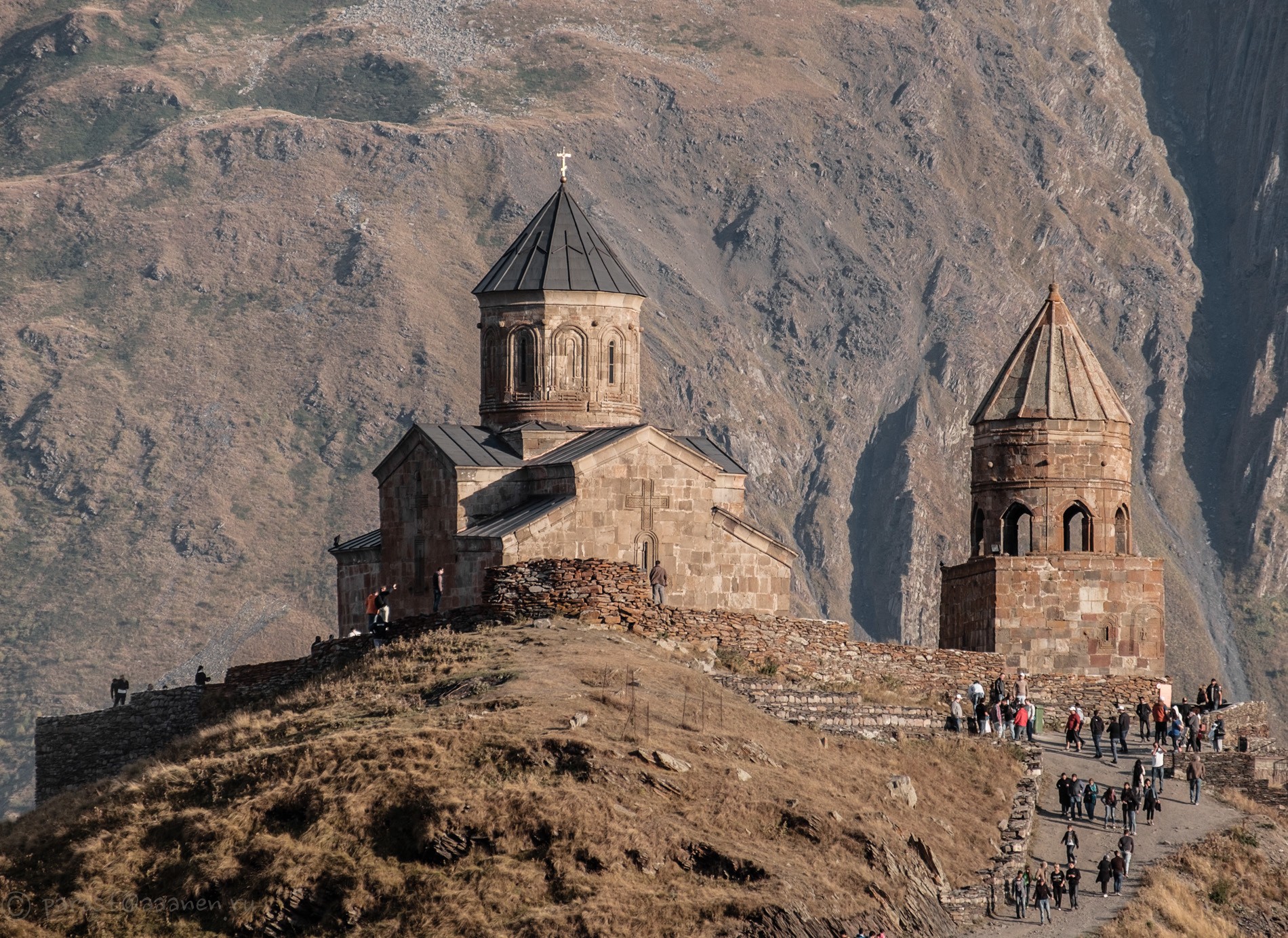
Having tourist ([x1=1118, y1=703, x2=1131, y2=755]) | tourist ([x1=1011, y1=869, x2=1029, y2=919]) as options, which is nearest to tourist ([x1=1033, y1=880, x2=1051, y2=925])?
tourist ([x1=1011, y1=869, x2=1029, y2=919])

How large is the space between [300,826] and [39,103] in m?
161

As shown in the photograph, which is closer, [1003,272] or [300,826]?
[300,826]

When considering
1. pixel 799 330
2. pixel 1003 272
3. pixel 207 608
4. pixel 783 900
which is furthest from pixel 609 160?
pixel 783 900

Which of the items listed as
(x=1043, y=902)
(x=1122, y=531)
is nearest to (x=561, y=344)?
(x=1122, y=531)

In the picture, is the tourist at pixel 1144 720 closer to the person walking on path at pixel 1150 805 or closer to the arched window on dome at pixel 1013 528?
the person walking on path at pixel 1150 805

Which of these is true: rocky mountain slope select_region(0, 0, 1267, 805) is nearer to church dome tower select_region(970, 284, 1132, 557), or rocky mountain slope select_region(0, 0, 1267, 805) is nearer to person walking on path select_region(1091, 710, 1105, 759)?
church dome tower select_region(970, 284, 1132, 557)

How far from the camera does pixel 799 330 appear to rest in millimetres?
173875

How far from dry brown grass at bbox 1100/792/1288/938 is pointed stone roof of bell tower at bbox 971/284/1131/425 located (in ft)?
34.4

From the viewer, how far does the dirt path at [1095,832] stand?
30.1 meters

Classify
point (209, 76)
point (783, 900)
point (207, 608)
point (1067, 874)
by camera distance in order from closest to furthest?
1. point (783, 900)
2. point (1067, 874)
3. point (207, 608)
4. point (209, 76)

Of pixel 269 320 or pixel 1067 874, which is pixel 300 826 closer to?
pixel 1067 874

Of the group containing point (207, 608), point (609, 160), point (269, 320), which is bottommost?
point (207, 608)

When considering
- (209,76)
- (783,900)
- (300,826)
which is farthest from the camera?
(209,76)

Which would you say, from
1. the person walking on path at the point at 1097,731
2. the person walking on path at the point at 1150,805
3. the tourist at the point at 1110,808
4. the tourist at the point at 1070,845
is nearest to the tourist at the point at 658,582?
the person walking on path at the point at 1097,731
